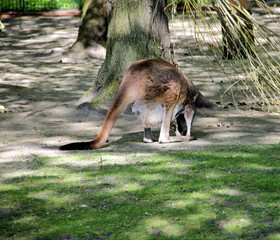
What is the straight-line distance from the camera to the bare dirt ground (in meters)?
6.70

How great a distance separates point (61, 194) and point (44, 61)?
10.2 m

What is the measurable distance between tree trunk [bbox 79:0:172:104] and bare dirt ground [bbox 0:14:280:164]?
74cm

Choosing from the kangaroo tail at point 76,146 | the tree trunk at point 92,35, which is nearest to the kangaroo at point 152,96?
the kangaroo tail at point 76,146

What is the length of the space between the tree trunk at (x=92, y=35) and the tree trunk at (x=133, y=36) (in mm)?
6078

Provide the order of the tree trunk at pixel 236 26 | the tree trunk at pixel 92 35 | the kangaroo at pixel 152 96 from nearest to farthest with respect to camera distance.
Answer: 1. the tree trunk at pixel 236 26
2. the kangaroo at pixel 152 96
3. the tree trunk at pixel 92 35

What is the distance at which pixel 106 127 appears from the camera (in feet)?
20.9

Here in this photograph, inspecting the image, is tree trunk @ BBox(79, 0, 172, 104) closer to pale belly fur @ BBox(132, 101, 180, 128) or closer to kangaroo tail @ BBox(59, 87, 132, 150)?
pale belly fur @ BBox(132, 101, 180, 128)

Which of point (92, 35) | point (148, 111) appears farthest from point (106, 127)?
point (92, 35)

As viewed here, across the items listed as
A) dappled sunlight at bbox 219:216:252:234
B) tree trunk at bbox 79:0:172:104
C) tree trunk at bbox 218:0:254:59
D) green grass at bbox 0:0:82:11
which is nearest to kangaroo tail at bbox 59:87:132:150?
tree trunk at bbox 218:0:254:59

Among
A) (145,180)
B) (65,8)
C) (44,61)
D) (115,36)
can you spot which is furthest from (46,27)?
(145,180)

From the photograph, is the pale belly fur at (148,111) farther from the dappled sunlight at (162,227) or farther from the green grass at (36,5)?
the green grass at (36,5)

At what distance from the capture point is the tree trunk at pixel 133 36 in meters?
8.41

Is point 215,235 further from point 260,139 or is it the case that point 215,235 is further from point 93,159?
point 260,139

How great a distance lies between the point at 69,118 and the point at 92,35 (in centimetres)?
664
